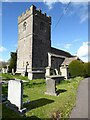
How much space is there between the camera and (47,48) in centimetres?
3500

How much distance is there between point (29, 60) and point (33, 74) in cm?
846

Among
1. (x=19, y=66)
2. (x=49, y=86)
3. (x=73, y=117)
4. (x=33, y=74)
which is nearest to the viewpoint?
(x=73, y=117)

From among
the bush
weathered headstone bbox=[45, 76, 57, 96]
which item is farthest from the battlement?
weathered headstone bbox=[45, 76, 57, 96]

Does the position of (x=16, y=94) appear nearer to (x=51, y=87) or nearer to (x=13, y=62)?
(x=51, y=87)

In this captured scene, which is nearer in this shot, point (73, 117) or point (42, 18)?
point (73, 117)

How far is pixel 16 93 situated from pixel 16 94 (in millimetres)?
48

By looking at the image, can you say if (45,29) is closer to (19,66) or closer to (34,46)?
(34,46)

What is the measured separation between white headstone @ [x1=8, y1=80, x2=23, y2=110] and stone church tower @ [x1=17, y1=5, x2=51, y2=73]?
856 inches

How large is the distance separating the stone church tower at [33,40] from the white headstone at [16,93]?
71.4ft

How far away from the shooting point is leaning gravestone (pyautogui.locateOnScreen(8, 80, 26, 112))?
684 cm

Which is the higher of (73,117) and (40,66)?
(40,66)

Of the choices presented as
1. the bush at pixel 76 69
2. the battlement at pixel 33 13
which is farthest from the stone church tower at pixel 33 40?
the bush at pixel 76 69

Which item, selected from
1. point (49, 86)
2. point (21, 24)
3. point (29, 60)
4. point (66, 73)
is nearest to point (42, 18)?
point (21, 24)

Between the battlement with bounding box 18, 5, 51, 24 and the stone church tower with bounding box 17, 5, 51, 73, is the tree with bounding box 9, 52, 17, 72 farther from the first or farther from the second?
the battlement with bounding box 18, 5, 51, 24
